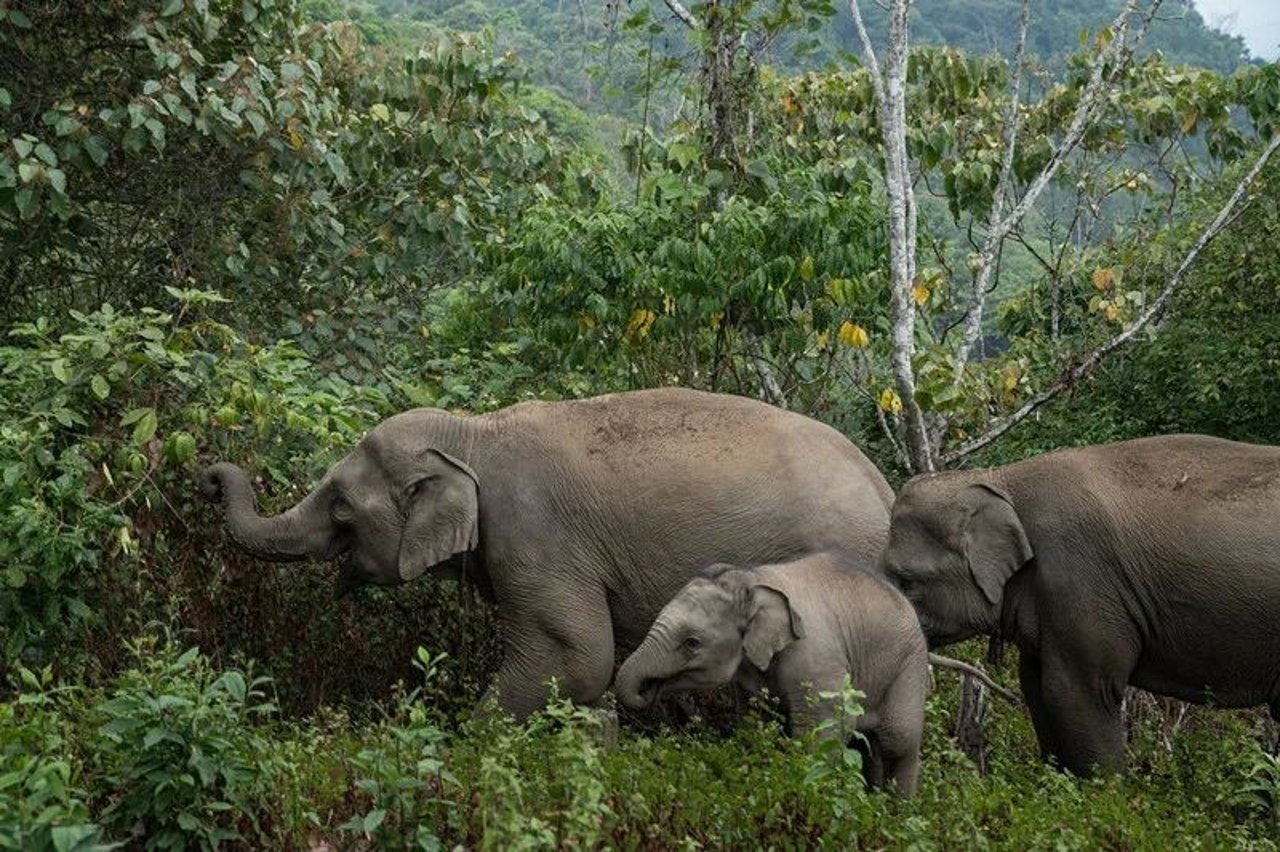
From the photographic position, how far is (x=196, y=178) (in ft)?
31.4

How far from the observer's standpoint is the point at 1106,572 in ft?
23.7

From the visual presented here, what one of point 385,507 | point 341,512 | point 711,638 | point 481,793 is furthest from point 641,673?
point 341,512

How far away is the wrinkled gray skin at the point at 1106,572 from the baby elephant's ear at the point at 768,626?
108 cm

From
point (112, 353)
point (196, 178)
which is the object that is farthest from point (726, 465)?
point (196, 178)

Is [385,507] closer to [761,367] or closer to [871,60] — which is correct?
[761,367]

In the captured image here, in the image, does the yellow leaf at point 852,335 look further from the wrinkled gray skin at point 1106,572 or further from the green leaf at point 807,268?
the wrinkled gray skin at point 1106,572

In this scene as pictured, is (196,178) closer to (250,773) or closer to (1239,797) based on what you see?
(250,773)

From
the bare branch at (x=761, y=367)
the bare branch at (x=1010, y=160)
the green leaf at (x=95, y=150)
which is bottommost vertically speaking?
the bare branch at (x=761, y=367)

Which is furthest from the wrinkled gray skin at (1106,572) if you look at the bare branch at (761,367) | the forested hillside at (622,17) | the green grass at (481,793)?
the forested hillside at (622,17)

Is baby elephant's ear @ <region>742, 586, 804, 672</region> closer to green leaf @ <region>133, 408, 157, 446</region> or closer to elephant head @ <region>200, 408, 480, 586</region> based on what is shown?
elephant head @ <region>200, 408, 480, 586</region>

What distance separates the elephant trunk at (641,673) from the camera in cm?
621

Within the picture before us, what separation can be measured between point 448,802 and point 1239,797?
303cm

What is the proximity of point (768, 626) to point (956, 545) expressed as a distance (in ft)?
4.34

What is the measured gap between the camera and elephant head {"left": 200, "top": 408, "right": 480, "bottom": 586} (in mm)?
7203
